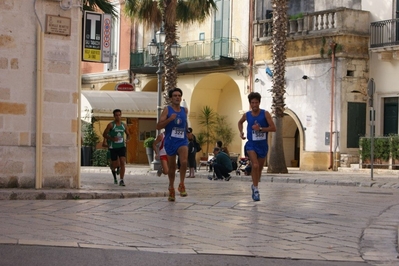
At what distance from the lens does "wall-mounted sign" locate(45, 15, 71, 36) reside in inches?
589

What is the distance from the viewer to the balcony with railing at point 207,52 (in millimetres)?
37000

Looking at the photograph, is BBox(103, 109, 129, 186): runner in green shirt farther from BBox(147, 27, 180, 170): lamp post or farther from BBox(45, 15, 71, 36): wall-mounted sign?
BBox(147, 27, 180, 170): lamp post

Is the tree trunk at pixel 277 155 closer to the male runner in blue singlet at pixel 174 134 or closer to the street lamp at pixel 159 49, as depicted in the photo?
the street lamp at pixel 159 49

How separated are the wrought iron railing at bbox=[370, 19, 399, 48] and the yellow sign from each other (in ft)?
55.2

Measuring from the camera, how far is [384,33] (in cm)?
3173

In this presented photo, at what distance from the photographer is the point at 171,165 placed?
45.2 feet

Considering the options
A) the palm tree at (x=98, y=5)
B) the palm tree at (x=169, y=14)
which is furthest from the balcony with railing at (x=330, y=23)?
the palm tree at (x=98, y=5)

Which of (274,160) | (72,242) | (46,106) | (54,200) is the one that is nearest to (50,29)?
(46,106)

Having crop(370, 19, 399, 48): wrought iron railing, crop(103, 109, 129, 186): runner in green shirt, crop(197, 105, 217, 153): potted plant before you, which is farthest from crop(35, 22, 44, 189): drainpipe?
crop(197, 105, 217, 153): potted plant

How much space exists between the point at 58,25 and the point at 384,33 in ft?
62.4

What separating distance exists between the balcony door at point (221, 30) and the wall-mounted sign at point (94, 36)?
20805mm

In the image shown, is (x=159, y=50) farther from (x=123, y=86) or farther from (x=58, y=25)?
(x=58, y=25)

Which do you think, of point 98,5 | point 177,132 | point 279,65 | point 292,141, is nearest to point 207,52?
point 292,141

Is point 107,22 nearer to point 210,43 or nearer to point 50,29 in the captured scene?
point 50,29
